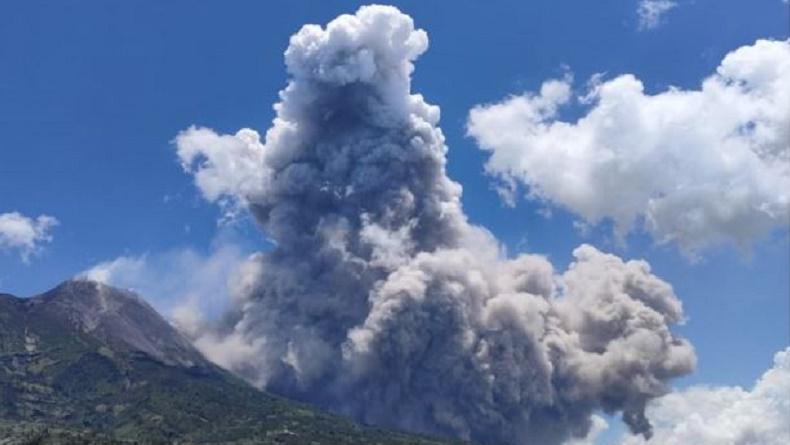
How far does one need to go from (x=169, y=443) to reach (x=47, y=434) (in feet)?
83.8

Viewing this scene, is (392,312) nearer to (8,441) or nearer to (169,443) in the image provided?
(169,443)

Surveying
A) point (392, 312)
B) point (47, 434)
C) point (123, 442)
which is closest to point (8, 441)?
point (47, 434)

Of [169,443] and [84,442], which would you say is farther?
[169,443]

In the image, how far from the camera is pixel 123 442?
7426 inches

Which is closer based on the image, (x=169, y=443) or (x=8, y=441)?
(x=8, y=441)

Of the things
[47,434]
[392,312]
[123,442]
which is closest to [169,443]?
[123,442]

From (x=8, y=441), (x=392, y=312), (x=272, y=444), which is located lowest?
(x=8, y=441)

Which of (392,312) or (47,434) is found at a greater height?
(392,312)

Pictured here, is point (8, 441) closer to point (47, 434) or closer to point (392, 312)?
point (47, 434)

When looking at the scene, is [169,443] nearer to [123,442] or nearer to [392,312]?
[123,442]

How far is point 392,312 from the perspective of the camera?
654ft

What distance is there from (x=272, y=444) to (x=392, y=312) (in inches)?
1532

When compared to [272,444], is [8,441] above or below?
below

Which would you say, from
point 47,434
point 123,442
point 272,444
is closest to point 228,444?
point 272,444
